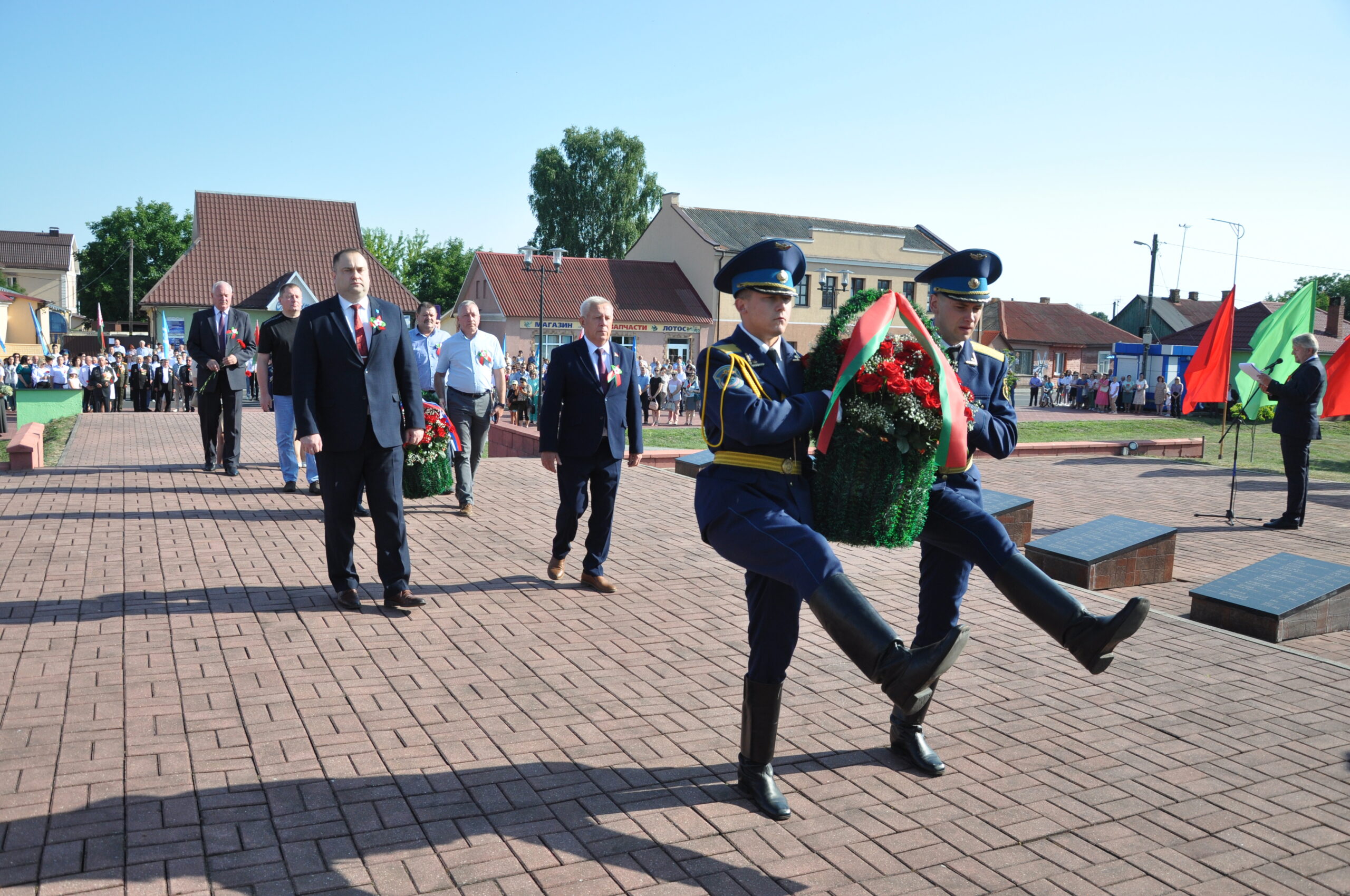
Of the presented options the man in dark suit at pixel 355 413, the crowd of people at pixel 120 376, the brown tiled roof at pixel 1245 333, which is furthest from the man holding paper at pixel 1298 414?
the brown tiled roof at pixel 1245 333

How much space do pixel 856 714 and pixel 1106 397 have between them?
3809 centimetres

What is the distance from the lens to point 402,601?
233 inches

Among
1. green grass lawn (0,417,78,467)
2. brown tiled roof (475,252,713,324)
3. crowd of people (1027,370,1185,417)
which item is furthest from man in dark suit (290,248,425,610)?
brown tiled roof (475,252,713,324)

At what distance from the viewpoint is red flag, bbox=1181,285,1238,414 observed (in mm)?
11039

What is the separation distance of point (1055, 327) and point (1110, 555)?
6684cm

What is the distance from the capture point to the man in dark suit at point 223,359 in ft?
35.3

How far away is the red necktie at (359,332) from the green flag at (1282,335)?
10.1 m

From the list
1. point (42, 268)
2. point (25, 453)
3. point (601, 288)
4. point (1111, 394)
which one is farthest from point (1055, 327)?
point (42, 268)

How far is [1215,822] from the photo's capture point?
3.56 meters

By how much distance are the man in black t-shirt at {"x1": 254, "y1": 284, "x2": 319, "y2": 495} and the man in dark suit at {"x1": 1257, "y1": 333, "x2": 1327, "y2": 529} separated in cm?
981

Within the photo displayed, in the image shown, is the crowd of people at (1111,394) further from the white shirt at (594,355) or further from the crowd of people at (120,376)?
the white shirt at (594,355)

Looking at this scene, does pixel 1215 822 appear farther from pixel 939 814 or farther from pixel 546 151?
pixel 546 151

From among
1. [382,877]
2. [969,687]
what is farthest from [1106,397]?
[382,877]

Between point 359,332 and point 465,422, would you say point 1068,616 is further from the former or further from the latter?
point 465,422
